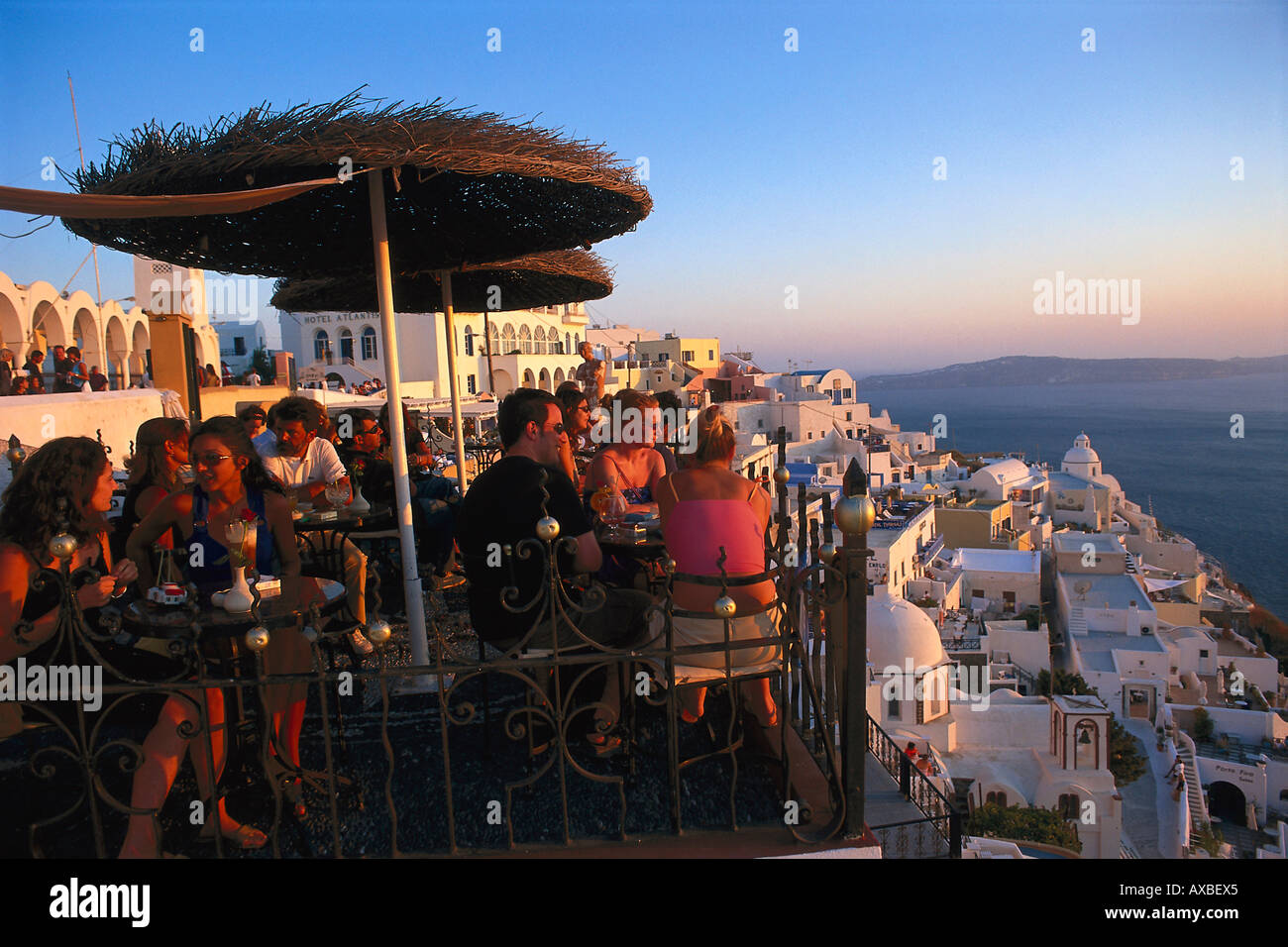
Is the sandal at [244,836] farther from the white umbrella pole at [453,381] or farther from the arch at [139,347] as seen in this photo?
the arch at [139,347]

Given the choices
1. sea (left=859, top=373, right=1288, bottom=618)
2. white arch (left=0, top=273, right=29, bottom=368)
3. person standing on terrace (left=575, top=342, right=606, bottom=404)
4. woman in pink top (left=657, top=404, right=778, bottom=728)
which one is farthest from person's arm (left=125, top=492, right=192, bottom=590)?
sea (left=859, top=373, right=1288, bottom=618)

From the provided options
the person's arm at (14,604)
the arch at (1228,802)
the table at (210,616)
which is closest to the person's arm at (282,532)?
the table at (210,616)

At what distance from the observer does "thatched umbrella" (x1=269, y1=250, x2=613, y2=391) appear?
6.99 meters

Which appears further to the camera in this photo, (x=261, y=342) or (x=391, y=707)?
(x=261, y=342)

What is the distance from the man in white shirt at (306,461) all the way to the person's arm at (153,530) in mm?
1726

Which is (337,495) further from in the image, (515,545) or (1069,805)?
(1069,805)

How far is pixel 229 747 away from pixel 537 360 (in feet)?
132

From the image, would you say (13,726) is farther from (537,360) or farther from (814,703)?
(537,360)

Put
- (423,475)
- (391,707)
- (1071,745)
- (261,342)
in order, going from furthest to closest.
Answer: (261,342)
(1071,745)
(423,475)
(391,707)

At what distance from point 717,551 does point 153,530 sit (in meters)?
2.55

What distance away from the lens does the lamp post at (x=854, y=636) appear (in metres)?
2.66

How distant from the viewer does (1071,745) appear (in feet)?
67.6
